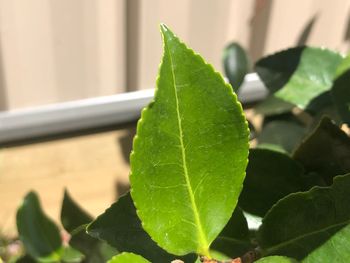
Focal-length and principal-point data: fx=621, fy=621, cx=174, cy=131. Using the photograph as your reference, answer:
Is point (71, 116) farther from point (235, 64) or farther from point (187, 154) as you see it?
point (187, 154)

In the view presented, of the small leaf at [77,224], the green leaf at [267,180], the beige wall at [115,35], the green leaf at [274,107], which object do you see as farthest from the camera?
the beige wall at [115,35]

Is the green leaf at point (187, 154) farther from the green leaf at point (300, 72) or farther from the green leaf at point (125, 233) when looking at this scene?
the green leaf at point (300, 72)

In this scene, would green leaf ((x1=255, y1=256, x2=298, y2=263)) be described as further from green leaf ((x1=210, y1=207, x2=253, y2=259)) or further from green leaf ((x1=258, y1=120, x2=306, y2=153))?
green leaf ((x1=258, y1=120, x2=306, y2=153))

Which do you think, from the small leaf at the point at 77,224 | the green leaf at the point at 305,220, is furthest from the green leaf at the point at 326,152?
the small leaf at the point at 77,224

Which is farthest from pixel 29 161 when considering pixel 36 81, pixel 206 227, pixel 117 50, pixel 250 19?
pixel 206 227

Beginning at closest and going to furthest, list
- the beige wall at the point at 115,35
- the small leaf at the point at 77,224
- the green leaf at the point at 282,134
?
the small leaf at the point at 77,224 → the green leaf at the point at 282,134 → the beige wall at the point at 115,35

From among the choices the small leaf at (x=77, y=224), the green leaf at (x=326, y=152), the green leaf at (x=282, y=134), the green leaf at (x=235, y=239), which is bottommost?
the small leaf at (x=77, y=224)

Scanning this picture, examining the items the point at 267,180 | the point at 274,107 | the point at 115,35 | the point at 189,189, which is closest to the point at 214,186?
the point at 189,189

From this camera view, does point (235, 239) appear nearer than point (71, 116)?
Yes
